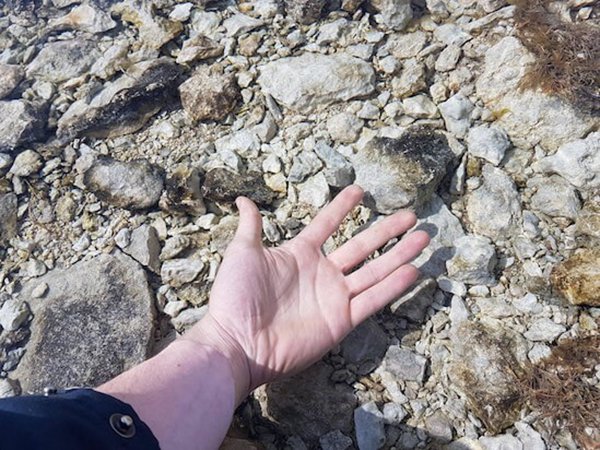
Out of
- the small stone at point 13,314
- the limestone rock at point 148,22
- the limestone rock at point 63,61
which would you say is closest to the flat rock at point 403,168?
the limestone rock at point 148,22

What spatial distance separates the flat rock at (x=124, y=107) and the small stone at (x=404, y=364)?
1.97 meters

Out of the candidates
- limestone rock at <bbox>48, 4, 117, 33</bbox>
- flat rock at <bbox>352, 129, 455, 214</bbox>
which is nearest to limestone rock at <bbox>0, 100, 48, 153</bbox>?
limestone rock at <bbox>48, 4, 117, 33</bbox>

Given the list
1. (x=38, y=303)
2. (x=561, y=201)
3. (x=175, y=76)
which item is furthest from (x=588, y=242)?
(x=38, y=303)

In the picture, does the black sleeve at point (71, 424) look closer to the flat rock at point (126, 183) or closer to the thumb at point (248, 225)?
the thumb at point (248, 225)

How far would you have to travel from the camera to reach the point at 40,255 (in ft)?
9.43

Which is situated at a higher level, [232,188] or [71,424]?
[71,424]

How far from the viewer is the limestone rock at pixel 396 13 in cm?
328

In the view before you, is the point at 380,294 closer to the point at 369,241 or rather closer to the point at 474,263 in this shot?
the point at 369,241

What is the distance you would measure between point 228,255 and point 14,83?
6.85 ft

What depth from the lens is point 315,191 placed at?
2854 mm

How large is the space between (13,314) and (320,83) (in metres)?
2.05

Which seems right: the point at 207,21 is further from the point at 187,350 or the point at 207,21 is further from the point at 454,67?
the point at 187,350

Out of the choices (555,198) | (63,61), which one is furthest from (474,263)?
(63,61)

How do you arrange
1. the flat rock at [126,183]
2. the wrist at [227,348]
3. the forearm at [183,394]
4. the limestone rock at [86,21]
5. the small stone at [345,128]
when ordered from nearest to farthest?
the forearm at [183,394] < the wrist at [227,348] < the flat rock at [126,183] < the small stone at [345,128] < the limestone rock at [86,21]
